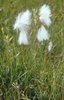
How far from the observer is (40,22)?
1676 mm

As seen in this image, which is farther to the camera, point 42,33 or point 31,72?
point 31,72

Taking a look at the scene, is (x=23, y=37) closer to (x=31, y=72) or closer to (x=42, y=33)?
(x=42, y=33)

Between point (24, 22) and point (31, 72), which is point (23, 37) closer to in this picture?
point (24, 22)

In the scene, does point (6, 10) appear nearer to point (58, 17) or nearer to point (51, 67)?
point (58, 17)

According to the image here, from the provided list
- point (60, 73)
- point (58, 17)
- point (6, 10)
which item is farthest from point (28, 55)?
point (6, 10)

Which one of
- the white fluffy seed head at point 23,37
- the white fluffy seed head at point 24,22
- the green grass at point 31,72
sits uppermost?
the white fluffy seed head at point 24,22

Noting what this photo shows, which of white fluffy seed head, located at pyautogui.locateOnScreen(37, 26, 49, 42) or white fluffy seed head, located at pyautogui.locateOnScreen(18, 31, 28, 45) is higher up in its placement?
white fluffy seed head, located at pyautogui.locateOnScreen(37, 26, 49, 42)

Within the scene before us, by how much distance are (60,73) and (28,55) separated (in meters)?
0.25

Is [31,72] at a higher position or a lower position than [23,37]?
lower

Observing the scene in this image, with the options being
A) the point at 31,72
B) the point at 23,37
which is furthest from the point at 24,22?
the point at 31,72

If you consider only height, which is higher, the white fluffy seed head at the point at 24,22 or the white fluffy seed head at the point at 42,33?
the white fluffy seed head at the point at 24,22

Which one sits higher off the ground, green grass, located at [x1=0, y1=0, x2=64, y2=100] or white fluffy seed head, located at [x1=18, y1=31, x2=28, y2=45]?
white fluffy seed head, located at [x1=18, y1=31, x2=28, y2=45]

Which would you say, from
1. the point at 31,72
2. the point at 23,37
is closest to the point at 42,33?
the point at 23,37

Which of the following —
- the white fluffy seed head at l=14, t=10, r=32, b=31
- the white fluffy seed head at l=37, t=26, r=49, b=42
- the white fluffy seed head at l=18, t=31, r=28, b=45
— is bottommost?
the white fluffy seed head at l=18, t=31, r=28, b=45
